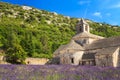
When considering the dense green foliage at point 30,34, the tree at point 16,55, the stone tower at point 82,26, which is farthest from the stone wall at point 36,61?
the stone tower at point 82,26

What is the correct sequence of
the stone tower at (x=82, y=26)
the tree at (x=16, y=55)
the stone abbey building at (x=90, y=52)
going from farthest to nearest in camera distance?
1. the stone tower at (x=82, y=26)
2. the tree at (x=16, y=55)
3. the stone abbey building at (x=90, y=52)

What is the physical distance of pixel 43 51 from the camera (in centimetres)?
6856

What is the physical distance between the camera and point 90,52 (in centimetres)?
5153

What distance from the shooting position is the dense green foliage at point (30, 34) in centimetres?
6183

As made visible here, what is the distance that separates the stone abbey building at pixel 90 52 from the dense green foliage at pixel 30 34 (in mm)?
8608

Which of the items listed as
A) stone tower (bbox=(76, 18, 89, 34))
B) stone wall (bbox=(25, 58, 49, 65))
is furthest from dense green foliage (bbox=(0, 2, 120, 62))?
stone tower (bbox=(76, 18, 89, 34))

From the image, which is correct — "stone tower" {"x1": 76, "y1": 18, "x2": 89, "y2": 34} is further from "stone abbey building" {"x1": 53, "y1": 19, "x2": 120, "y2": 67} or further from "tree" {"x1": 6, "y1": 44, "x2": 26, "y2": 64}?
"tree" {"x1": 6, "y1": 44, "x2": 26, "y2": 64}

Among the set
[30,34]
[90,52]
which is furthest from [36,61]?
[30,34]

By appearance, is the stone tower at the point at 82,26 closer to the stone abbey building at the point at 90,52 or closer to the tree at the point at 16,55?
the stone abbey building at the point at 90,52

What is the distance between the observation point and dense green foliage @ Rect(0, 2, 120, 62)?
6183cm

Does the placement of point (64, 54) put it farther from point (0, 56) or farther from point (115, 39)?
point (0, 56)

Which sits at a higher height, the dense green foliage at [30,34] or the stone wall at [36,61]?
the dense green foliage at [30,34]

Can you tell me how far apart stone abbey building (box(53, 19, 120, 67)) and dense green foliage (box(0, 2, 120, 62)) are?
28.2ft

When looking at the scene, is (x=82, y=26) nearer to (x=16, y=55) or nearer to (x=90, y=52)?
(x=90, y=52)
